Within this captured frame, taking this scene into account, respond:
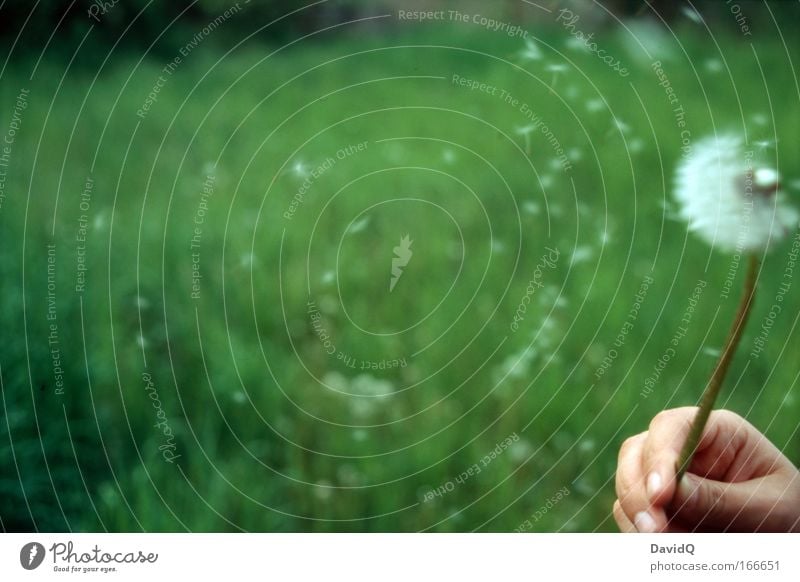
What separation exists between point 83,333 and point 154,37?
0.94ft

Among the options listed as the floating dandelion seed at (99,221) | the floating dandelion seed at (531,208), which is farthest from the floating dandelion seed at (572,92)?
the floating dandelion seed at (99,221)

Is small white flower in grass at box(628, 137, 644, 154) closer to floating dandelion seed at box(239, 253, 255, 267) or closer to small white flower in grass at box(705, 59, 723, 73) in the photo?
small white flower in grass at box(705, 59, 723, 73)

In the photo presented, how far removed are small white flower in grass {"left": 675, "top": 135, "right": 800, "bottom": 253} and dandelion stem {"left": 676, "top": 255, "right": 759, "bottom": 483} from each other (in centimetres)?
13

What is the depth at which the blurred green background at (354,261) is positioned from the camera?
835 millimetres

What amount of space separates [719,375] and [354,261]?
402mm

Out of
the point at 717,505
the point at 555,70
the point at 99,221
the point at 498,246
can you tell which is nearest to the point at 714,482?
the point at 717,505

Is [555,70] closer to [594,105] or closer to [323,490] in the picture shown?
[594,105]

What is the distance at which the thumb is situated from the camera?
0.76m

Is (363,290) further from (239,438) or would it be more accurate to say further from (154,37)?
(154,37)

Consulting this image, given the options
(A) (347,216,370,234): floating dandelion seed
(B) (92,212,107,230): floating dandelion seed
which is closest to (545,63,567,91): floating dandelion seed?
(A) (347,216,370,234): floating dandelion seed

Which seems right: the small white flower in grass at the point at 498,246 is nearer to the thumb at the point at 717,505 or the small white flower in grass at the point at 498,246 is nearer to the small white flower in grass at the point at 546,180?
the small white flower in grass at the point at 546,180

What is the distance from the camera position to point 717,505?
0.79m

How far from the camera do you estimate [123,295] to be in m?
0.89

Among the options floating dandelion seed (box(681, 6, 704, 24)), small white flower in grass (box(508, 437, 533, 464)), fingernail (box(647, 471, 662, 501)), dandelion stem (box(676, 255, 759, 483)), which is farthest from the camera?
floating dandelion seed (box(681, 6, 704, 24))
